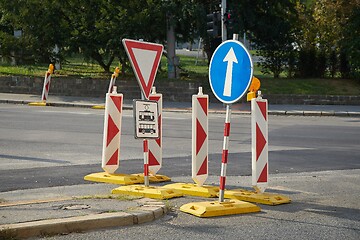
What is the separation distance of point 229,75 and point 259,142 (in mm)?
1203

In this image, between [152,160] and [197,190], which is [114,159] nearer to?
[152,160]

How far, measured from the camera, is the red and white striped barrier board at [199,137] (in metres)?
9.68

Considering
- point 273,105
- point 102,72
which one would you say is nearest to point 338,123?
point 273,105

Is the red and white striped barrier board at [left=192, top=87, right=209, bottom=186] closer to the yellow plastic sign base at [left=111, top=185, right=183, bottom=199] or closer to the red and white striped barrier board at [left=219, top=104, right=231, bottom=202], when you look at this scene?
the yellow plastic sign base at [left=111, top=185, right=183, bottom=199]

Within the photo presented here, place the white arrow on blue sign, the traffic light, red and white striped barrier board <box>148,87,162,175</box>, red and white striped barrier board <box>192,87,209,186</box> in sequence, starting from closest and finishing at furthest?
the white arrow on blue sign, red and white striped barrier board <box>192,87,209,186</box>, red and white striped barrier board <box>148,87,162,175</box>, the traffic light

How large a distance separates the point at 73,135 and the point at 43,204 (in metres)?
8.76

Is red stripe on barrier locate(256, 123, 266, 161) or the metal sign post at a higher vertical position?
the metal sign post

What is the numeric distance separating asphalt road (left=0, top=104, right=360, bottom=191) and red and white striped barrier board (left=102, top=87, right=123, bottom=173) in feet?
1.47

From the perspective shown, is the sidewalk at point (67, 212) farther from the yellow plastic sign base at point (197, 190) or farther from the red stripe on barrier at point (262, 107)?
the red stripe on barrier at point (262, 107)

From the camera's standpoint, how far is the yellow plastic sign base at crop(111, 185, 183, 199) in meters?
9.10

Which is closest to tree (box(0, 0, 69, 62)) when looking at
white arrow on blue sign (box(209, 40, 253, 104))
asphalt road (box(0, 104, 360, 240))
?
asphalt road (box(0, 104, 360, 240))

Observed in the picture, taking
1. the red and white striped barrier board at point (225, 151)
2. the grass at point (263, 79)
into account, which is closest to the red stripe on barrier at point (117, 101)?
the red and white striped barrier board at point (225, 151)

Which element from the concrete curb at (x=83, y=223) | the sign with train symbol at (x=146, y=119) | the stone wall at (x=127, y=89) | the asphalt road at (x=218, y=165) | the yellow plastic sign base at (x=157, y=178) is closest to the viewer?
the concrete curb at (x=83, y=223)

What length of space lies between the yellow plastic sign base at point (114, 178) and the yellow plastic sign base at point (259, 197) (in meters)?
1.46
